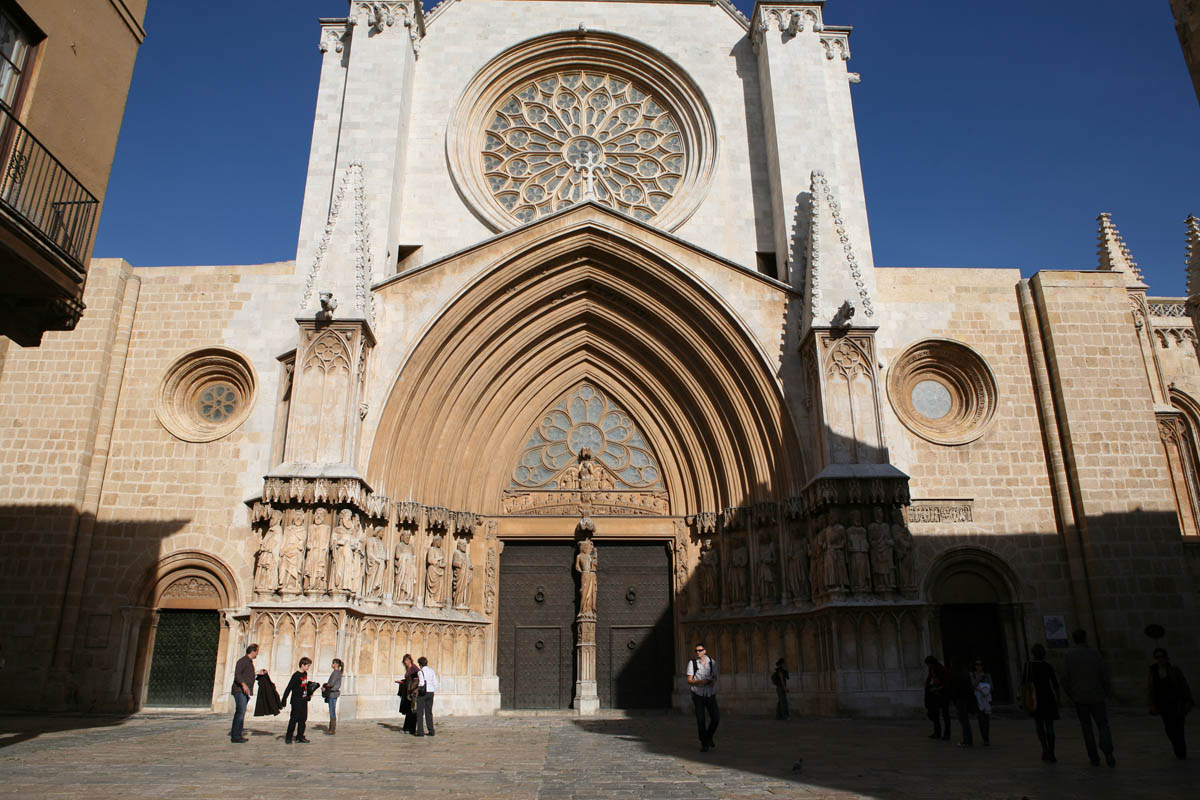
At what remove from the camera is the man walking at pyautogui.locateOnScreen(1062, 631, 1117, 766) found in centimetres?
672

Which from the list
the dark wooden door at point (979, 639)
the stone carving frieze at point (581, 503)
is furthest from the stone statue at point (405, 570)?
the dark wooden door at point (979, 639)

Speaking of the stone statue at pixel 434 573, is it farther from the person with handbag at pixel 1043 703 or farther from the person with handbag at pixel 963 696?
the person with handbag at pixel 1043 703

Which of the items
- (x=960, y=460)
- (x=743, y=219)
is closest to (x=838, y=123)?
(x=743, y=219)

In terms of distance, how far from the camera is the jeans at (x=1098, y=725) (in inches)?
263

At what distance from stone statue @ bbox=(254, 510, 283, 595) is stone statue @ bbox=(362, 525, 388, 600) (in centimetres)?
128

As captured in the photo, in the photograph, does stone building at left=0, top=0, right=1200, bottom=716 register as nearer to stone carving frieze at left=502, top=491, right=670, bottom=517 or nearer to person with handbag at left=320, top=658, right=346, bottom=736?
stone carving frieze at left=502, top=491, right=670, bottom=517

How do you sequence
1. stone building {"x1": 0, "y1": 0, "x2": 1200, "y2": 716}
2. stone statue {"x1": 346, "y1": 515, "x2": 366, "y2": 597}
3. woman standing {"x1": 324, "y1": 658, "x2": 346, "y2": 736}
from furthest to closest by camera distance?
stone building {"x1": 0, "y1": 0, "x2": 1200, "y2": 716} → stone statue {"x1": 346, "y1": 515, "x2": 366, "y2": 597} → woman standing {"x1": 324, "y1": 658, "x2": 346, "y2": 736}

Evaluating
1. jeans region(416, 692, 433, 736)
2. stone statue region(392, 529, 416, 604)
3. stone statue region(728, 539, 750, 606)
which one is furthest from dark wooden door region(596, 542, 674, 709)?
jeans region(416, 692, 433, 736)

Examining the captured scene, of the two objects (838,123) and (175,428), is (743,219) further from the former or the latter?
(175,428)

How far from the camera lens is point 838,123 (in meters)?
17.2

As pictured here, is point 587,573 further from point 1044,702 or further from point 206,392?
point 1044,702

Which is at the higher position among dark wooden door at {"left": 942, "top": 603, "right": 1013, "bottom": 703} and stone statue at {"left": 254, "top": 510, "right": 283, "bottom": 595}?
stone statue at {"left": 254, "top": 510, "right": 283, "bottom": 595}

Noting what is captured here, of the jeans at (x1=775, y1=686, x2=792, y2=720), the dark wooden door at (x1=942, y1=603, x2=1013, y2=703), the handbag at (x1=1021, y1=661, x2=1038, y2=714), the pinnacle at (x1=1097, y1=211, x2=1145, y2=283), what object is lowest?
the jeans at (x1=775, y1=686, x2=792, y2=720)

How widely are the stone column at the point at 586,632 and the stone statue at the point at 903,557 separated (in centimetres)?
518
